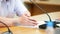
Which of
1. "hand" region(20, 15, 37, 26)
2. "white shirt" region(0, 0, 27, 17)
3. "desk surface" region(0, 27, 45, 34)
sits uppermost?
"white shirt" region(0, 0, 27, 17)

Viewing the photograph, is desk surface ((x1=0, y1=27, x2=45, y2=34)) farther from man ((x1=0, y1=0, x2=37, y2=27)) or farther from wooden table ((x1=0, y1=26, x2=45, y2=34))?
man ((x1=0, y1=0, x2=37, y2=27))

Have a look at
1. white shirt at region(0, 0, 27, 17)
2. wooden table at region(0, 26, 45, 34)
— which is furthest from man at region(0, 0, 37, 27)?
wooden table at region(0, 26, 45, 34)

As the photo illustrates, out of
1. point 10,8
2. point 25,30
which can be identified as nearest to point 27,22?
point 25,30

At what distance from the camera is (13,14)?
A: 196 centimetres

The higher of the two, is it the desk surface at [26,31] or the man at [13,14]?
the man at [13,14]

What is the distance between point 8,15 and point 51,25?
2.30 feet

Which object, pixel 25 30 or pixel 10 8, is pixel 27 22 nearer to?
pixel 25 30

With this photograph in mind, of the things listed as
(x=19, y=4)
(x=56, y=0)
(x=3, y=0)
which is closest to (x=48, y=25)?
(x=3, y=0)

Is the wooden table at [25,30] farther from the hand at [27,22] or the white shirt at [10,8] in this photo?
the white shirt at [10,8]

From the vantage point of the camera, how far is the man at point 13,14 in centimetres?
146

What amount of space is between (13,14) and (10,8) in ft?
0.31

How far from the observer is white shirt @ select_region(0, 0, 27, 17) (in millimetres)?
1832

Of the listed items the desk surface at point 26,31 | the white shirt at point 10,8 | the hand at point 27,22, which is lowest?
the desk surface at point 26,31

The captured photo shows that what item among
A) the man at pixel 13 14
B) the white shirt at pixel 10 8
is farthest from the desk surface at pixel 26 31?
the white shirt at pixel 10 8
